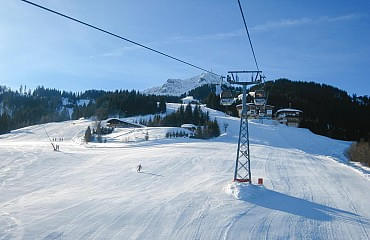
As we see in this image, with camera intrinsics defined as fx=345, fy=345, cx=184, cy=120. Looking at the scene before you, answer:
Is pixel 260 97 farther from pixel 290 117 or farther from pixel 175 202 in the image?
pixel 290 117

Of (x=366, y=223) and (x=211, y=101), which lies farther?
(x=211, y=101)

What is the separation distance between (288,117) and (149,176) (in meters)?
94.3

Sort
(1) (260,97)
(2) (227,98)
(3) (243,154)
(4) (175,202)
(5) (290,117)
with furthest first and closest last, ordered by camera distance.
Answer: (5) (290,117) < (1) (260,97) < (2) (227,98) < (3) (243,154) < (4) (175,202)

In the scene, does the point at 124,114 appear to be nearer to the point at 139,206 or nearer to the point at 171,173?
the point at 171,173

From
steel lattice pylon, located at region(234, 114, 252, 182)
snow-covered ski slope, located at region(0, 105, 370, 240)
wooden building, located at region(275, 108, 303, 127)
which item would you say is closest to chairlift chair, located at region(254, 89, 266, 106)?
steel lattice pylon, located at region(234, 114, 252, 182)

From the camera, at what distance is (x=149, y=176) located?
25672 mm

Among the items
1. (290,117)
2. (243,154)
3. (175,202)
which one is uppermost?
(290,117)

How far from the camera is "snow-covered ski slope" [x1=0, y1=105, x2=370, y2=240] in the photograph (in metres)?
12.1

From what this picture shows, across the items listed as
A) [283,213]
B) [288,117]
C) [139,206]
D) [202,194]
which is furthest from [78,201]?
[288,117]

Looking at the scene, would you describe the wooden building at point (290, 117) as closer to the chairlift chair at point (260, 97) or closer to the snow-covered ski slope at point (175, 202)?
the snow-covered ski slope at point (175, 202)

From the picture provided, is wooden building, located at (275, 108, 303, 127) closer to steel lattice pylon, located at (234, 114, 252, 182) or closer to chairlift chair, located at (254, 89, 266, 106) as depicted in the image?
steel lattice pylon, located at (234, 114, 252, 182)

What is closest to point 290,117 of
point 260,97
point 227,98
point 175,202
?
point 260,97

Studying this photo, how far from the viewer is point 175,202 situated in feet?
53.7

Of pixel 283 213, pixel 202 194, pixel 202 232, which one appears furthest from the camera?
pixel 202 194
